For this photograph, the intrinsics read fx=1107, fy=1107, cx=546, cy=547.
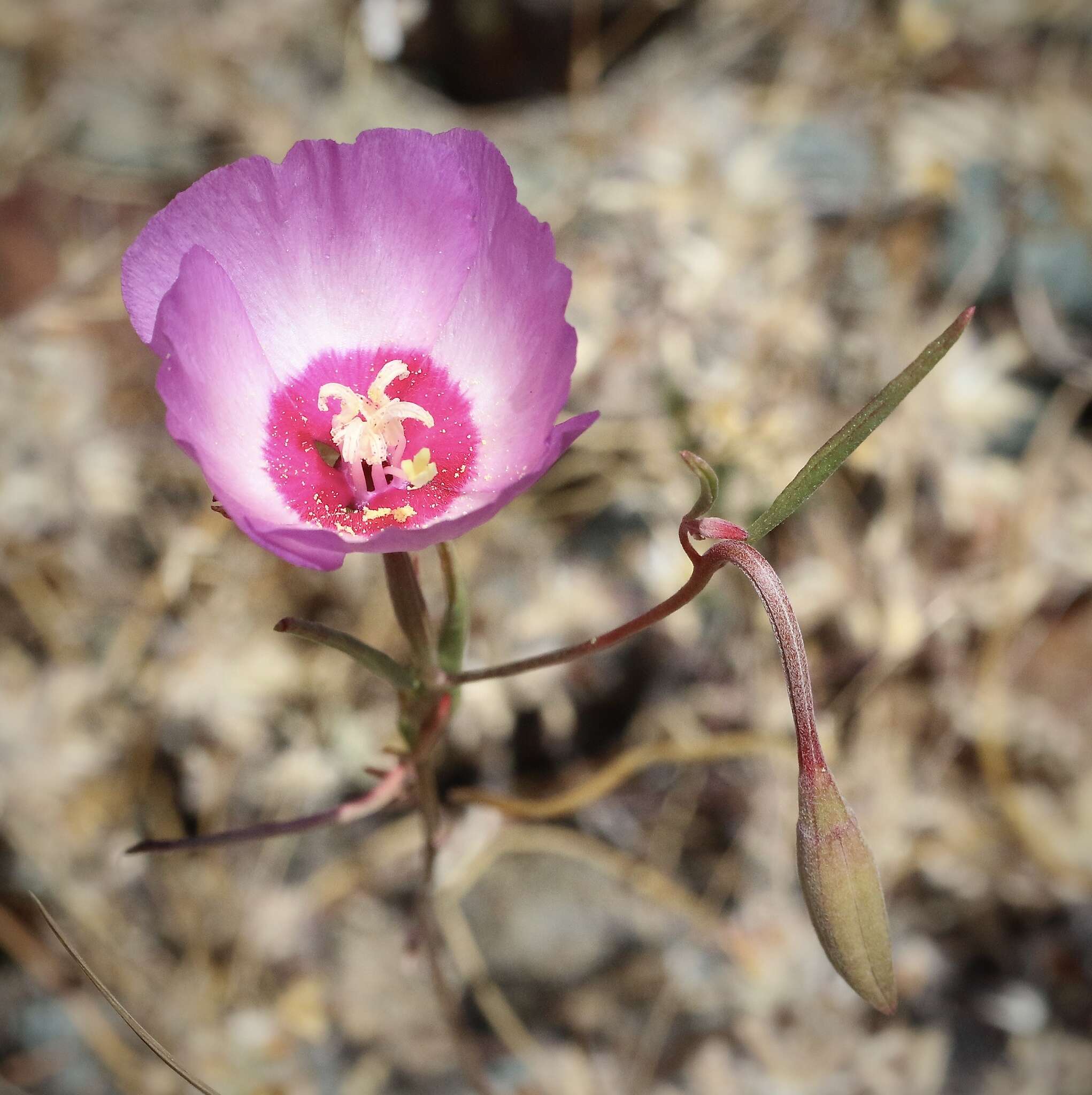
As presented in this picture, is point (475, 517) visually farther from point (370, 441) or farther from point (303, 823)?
point (303, 823)

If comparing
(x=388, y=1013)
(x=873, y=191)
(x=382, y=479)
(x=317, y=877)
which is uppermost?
(x=382, y=479)

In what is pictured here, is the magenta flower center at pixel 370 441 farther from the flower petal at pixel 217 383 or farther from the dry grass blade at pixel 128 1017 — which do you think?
the dry grass blade at pixel 128 1017

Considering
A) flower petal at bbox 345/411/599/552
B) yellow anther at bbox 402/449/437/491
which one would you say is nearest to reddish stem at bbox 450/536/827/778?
flower petal at bbox 345/411/599/552

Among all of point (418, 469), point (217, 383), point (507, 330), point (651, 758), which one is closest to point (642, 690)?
point (651, 758)

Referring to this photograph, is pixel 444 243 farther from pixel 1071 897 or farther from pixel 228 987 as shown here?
pixel 1071 897

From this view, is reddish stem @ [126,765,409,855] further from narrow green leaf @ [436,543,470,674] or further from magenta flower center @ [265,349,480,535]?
magenta flower center @ [265,349,480,535]

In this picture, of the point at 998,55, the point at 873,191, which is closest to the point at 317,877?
the point at 873,191

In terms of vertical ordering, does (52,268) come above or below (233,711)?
above
